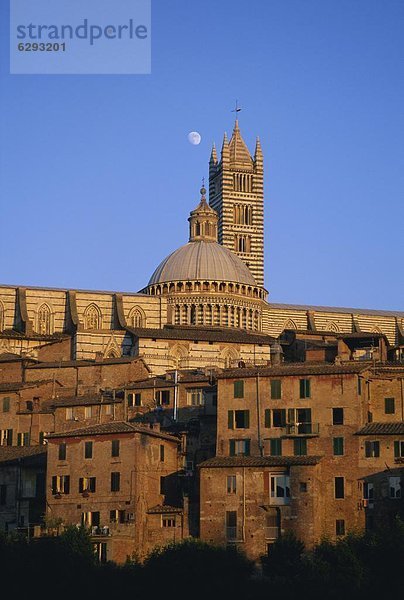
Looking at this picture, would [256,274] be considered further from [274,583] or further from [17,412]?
[274,583]

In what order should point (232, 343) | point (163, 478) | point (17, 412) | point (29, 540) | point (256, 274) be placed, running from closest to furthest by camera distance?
1. point (29, 540)
2. point (163, 478)
3. point (17, 412)
4. point (232, 343)
5. point (256, 274)

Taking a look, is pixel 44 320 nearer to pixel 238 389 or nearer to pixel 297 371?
pixel 238 389

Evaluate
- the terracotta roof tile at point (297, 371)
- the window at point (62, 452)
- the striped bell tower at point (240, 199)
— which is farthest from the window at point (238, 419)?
the striped bell tower at point (240, 199)

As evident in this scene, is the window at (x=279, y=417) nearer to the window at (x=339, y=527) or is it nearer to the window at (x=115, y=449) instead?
the window at (x=339, y=527)

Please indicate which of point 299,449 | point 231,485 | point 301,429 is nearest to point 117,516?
point 231,485

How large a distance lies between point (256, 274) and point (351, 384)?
220ft

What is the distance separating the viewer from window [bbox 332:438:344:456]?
60938mm

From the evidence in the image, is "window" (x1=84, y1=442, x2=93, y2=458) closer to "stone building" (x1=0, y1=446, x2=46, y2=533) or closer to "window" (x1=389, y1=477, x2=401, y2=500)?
"stone building" (x1=0, y1=446, x2=46, y2=533)

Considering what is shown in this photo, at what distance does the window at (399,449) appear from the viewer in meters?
60.2

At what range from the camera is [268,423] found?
205 ft

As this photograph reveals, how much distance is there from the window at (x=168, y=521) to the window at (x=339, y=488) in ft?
21.5

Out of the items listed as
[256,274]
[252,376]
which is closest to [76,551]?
[252,376]

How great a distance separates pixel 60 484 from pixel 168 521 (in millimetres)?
5010

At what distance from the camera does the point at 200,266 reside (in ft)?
351
